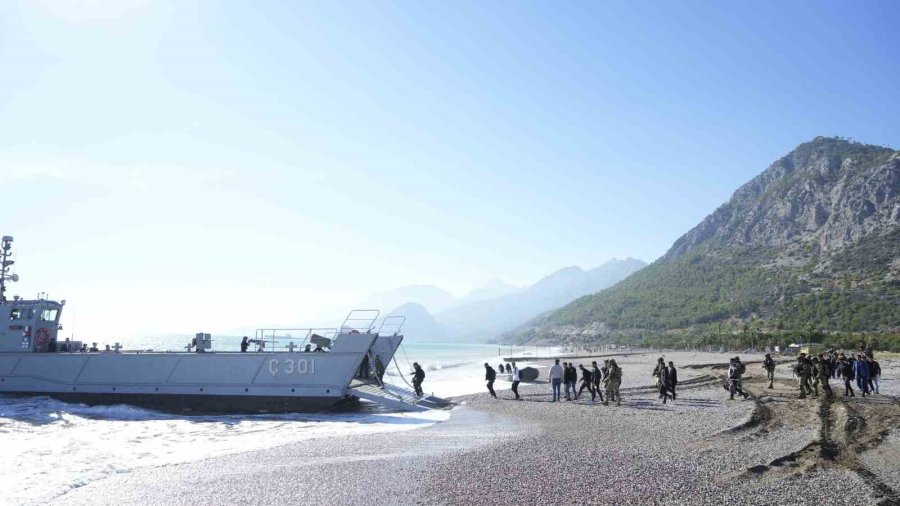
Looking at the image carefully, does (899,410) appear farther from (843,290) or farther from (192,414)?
(843,290)

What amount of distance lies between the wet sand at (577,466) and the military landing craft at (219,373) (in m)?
5.25

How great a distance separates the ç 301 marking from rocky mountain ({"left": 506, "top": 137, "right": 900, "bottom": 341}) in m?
72.5

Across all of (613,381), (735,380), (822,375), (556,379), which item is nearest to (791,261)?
(822,375)

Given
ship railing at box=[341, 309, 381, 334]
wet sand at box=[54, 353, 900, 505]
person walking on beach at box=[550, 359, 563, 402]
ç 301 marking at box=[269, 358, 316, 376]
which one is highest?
ship railing at box=[341, 309, 381, 334]

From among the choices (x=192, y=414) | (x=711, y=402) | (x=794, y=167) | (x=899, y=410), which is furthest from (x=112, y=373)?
(x=794, y=167)

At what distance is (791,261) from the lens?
11019cm

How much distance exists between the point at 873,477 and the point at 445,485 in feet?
21.9

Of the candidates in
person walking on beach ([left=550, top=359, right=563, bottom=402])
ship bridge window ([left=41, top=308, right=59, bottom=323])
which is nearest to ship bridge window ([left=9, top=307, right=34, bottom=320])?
ship bridge window ([left=41, top=308, right=59, bottom=323])

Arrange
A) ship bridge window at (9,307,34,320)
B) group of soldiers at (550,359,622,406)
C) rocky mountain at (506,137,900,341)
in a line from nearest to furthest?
group of soldiers at (550,359,622,406) < ship bridge window at (9,307,34,320) < rocky mountain at (506,137,900,341)

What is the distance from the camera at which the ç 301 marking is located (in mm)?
20734

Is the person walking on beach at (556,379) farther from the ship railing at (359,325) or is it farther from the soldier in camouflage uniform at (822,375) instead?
the soldier in camouflage uniform at (822,375)

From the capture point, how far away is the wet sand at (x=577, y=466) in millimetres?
8727

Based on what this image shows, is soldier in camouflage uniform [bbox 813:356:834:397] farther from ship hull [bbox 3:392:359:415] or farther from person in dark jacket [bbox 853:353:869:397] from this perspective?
ship hull [bbox 3:392:359:415]

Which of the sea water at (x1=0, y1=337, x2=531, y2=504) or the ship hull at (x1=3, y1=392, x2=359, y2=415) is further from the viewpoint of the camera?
the ship hull at (x1=3, y1=392, x2=359, y2=415)
